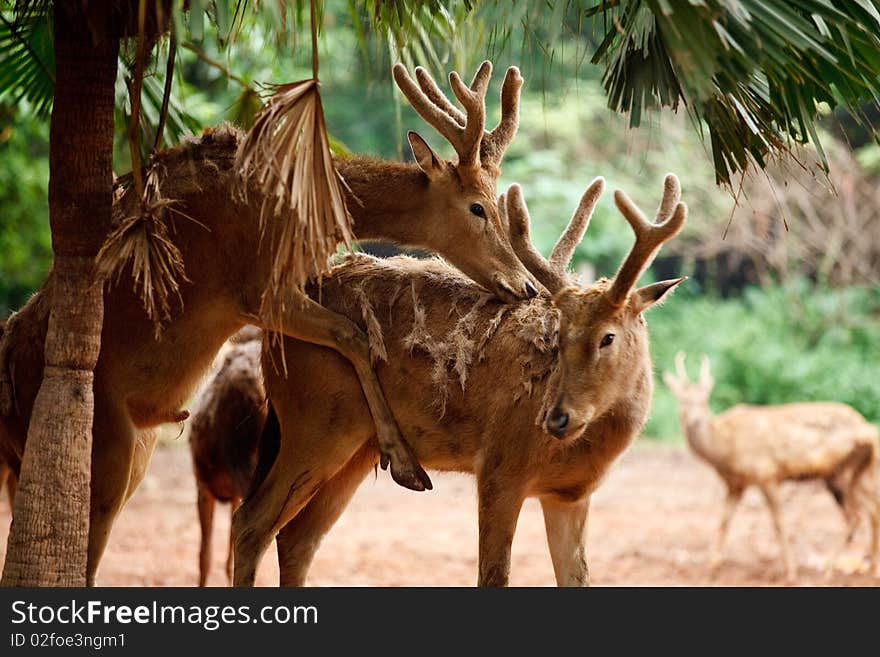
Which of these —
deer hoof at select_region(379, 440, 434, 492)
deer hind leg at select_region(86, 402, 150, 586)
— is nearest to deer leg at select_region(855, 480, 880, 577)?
deer hoof at select_region(379, 440, 434, 492)

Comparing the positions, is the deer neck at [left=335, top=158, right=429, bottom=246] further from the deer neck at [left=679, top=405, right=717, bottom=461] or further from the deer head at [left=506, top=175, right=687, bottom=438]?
the deer neck at [left=679, top=405, right=717, bottom=461]

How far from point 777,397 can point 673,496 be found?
3654 mm

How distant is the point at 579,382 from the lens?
4.95 m

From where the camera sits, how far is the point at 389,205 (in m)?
5.93

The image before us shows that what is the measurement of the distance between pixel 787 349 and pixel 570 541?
40.3 ft

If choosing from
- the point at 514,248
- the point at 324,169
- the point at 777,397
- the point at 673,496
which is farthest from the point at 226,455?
the point at 777,397

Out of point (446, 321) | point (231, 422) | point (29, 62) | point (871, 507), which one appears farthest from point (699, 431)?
point (29, 62)

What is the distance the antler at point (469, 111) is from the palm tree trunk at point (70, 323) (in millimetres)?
1490

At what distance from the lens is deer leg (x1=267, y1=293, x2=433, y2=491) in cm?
544

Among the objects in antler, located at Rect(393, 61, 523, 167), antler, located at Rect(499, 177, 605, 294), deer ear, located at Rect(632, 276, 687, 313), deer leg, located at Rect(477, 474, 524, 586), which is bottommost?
deer leg, located at Rect(477, 474, 524, 586)

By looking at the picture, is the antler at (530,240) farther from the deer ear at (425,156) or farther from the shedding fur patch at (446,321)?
the deer ear at (425,156)

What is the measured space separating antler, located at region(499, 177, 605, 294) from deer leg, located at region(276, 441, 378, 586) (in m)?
1.37

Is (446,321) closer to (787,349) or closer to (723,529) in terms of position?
(723,529)
